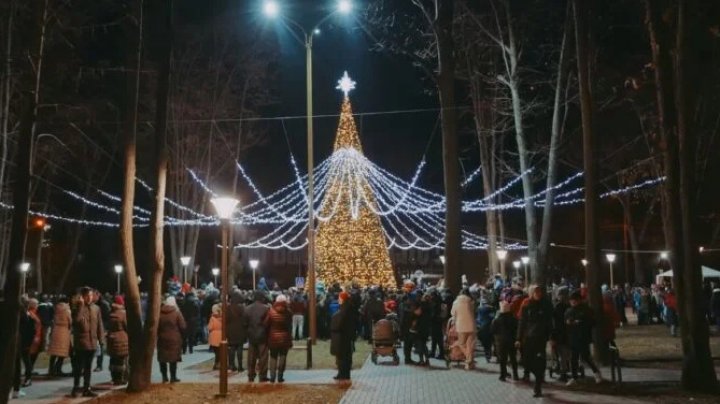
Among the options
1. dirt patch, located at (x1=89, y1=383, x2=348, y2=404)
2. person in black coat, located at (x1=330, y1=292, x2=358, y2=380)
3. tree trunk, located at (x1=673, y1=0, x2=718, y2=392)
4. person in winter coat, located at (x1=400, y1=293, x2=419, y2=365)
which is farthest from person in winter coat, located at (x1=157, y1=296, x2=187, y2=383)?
tree trunk, located at (x1=673, y1=0, x2=718, y2=392)

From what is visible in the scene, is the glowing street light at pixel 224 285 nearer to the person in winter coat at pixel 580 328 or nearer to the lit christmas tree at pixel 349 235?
the person in winter coat at pixel 580 328

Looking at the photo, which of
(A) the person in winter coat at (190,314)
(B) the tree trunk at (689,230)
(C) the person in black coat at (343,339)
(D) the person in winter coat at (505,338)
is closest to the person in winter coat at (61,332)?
(C) the person in black coat at (343,339)

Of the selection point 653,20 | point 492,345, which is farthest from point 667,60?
point 492,345

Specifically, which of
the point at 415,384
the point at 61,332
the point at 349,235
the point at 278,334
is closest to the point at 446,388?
the point at 415,384

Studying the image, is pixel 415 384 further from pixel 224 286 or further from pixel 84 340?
pixel 84 340

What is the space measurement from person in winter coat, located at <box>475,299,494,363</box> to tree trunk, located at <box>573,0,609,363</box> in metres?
2.65

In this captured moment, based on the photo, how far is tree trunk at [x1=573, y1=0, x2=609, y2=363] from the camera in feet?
51.1

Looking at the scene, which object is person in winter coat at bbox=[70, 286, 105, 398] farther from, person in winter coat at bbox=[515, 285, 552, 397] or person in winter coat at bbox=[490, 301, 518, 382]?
person in winter coat at bbox=[515, 285, 552, 397]

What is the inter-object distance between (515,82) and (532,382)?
13.2m

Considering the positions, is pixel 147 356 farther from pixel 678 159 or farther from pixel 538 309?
pixel 678 159

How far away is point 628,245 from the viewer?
2660 inches

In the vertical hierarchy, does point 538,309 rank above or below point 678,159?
below

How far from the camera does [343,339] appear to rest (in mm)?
14797

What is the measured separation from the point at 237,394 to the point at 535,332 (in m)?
5.27
